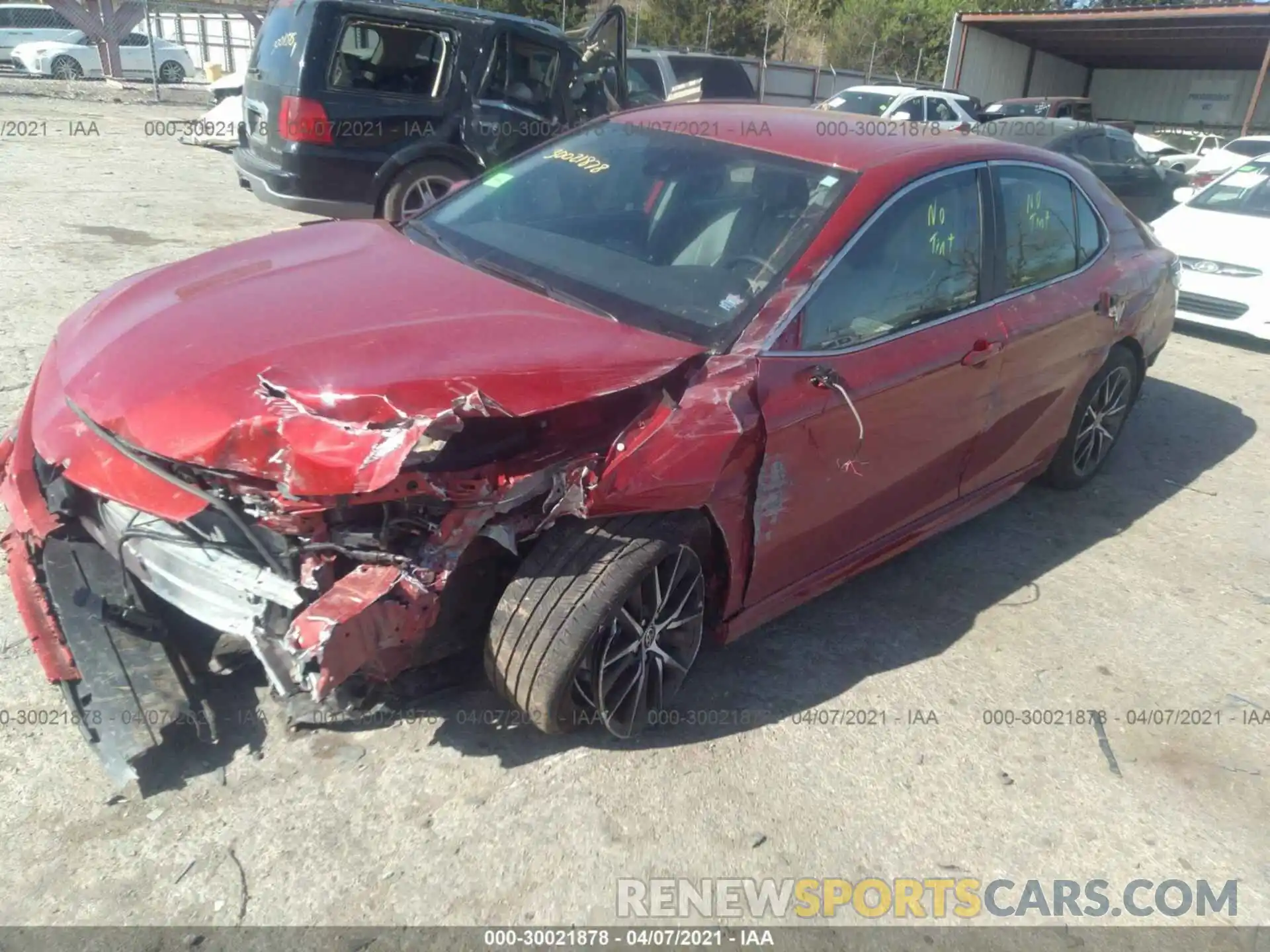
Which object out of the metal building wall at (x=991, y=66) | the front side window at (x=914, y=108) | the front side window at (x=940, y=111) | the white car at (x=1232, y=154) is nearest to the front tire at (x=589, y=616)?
the white car at (x=1232, y=154)

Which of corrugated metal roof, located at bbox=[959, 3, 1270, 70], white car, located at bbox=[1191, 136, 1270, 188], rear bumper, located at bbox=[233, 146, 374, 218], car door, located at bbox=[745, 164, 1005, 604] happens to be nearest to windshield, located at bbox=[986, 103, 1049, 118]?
white car, located at bbox=[1191, 136, 1270, 188]

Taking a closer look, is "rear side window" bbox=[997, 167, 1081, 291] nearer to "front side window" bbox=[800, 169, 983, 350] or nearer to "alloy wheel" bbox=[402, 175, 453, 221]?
"front side window" bbox=[800, 169, 983, 350]

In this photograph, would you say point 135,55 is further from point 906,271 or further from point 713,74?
point 906,271

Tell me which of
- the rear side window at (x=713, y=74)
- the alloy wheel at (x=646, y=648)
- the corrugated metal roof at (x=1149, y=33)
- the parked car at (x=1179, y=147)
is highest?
the corrugated metal roof at (x=1149, y=33)

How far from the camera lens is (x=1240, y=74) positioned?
94.9ft

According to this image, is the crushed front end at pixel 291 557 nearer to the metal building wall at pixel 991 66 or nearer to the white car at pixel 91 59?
the white car at pixel 91 59

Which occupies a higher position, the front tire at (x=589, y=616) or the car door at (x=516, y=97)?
the car door at (x=516, y=97)

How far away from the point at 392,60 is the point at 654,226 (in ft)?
19.0

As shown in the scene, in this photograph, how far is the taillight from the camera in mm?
7617

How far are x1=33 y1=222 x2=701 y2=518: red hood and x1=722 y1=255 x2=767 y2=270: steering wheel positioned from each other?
0.44 m

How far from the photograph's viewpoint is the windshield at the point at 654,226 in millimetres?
3059

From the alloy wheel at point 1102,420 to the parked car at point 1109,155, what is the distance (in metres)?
8.71

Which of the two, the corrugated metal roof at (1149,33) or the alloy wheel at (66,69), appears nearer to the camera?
the alloy wheel at (66,69)

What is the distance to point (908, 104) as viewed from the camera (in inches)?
634
